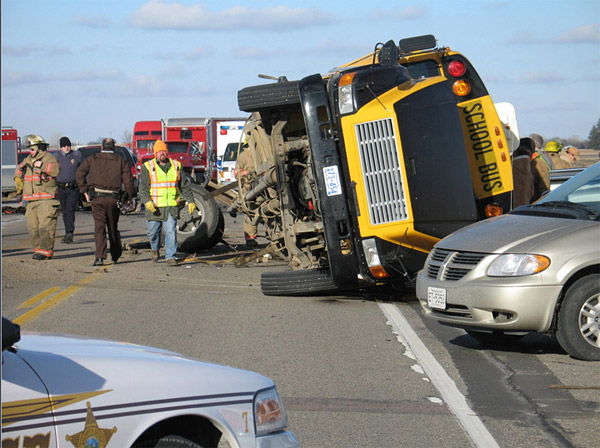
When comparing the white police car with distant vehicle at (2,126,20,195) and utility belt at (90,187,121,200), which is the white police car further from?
distant vehicle at (2,126,20,195)

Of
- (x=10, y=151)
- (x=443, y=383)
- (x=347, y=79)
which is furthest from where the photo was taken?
(x=10, y=151)

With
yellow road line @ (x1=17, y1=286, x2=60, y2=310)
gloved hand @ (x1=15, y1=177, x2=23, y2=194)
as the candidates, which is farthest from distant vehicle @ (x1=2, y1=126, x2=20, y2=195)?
yellow road line @ (x1=17, y1=286, x2=60, y2=310)

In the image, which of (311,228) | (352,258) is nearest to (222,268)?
(311,228)

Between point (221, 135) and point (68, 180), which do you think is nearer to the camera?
point (68, 180)

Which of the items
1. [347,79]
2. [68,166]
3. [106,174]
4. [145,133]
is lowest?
[106,174]

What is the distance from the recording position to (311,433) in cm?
541

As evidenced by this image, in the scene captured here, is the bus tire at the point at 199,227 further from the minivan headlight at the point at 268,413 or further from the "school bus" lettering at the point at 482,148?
the minivan headlight at the point at 268,413

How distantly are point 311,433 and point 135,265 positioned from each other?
9503mm

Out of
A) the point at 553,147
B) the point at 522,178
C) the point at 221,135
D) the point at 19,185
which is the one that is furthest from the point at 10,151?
the point at 522,178

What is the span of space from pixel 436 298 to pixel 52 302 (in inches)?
194

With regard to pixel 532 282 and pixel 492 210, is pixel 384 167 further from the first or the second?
pixel 532 282

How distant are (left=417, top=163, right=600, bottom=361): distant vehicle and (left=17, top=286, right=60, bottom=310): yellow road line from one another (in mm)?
4983

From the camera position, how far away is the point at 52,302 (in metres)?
10.6

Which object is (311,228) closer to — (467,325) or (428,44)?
(428,44)
